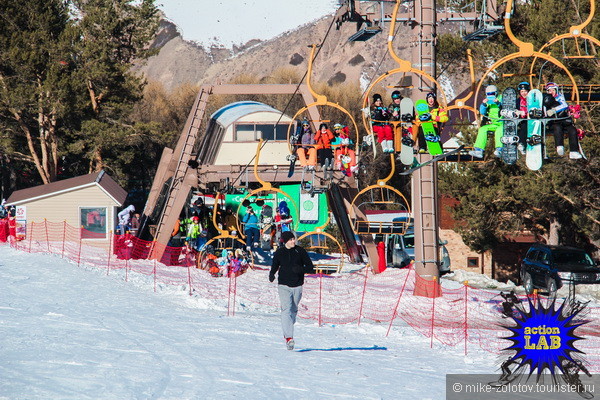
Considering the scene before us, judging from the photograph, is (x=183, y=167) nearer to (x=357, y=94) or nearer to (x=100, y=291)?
(x=100, y=291)

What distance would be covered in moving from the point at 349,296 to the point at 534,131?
338 inches

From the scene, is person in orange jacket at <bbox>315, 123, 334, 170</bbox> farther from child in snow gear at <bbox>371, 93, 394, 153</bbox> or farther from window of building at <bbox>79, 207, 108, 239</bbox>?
window of building at <bbox>79, 207, 108, 239</bbox>

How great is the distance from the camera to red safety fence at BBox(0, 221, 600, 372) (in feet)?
54.5

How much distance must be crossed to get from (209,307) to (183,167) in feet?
31.8

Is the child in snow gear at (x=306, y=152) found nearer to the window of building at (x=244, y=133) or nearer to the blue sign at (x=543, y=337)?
the blue sign at (x=543, y=337)

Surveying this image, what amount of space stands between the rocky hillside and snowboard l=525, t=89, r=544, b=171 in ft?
306

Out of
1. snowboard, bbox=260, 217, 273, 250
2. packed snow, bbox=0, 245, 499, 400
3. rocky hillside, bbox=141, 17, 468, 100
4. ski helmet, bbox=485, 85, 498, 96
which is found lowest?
packed snow, bbox=0, 245, 499, 400

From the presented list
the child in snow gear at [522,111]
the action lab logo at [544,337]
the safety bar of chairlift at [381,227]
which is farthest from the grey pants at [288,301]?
the safety bar of chairlift at [381,227]

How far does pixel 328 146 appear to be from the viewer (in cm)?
2125

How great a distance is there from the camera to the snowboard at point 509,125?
14219 mm

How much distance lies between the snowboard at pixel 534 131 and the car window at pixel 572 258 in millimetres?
11747

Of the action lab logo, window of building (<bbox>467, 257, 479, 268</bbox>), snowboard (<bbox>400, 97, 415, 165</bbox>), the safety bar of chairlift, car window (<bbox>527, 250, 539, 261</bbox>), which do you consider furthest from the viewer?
window of building (<bbox>467, 257, 479, 268</bbox>)

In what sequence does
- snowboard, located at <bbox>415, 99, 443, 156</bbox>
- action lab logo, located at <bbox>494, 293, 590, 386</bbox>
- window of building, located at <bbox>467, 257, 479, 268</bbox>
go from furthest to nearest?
window of building, located at <bbox>467, 257, 479, 268</bbox>, snowboard, located at <bbox>415, 99, 443, 156</bbox>, action lab logo, located at <bbox>494, 293, 590, 386</bbox>

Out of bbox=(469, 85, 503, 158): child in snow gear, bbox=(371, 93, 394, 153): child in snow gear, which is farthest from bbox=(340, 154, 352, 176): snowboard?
bbox=(469, 85, 503, 158): child in snow gear
